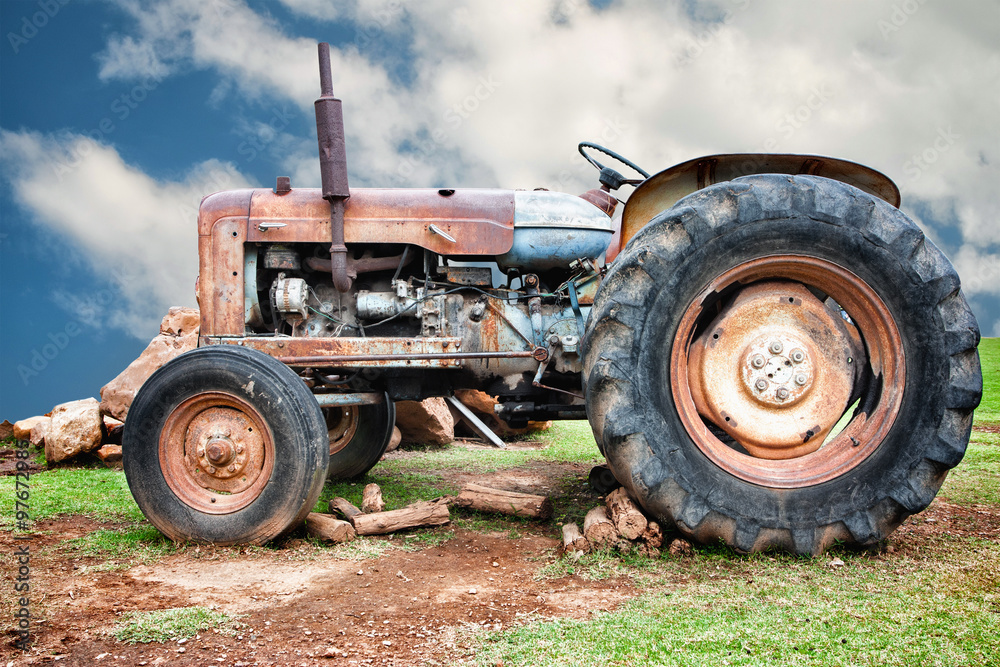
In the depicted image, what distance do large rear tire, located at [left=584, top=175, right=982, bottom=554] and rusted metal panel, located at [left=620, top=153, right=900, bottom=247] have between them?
0.44m

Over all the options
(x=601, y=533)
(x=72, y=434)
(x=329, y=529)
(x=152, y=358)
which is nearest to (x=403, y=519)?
(x=329, y=529)

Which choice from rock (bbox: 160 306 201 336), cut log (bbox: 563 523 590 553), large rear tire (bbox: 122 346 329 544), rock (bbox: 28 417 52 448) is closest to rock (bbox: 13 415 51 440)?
rock (bbox: 28 417 52 448)

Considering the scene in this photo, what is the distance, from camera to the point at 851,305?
10.9ft

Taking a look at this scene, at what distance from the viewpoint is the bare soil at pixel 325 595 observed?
231cm

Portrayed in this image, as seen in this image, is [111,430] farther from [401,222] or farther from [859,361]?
[859,361]

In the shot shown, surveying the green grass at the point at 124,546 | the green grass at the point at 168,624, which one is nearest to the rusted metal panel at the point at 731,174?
the green grass at the point at 168,624

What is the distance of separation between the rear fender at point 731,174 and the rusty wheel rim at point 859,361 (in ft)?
2.28

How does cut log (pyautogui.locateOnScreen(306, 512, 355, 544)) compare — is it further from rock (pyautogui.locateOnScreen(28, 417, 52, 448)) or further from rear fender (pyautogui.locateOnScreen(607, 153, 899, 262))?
rock (pyautogui.locateOnScreen(28, 417, 52, 448))

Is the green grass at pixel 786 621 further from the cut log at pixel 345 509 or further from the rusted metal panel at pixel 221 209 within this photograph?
the rusted metal panel at pixel 221 209

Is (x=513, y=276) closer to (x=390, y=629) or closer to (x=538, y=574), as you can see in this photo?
(x=538, y=574)

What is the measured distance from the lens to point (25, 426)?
7605mm

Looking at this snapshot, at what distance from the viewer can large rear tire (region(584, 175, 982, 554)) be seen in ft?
10.2

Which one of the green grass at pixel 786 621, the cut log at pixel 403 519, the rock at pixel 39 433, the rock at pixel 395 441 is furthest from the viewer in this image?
the rock at pixel 395 441

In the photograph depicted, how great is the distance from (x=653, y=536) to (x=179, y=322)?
23.9 feet
